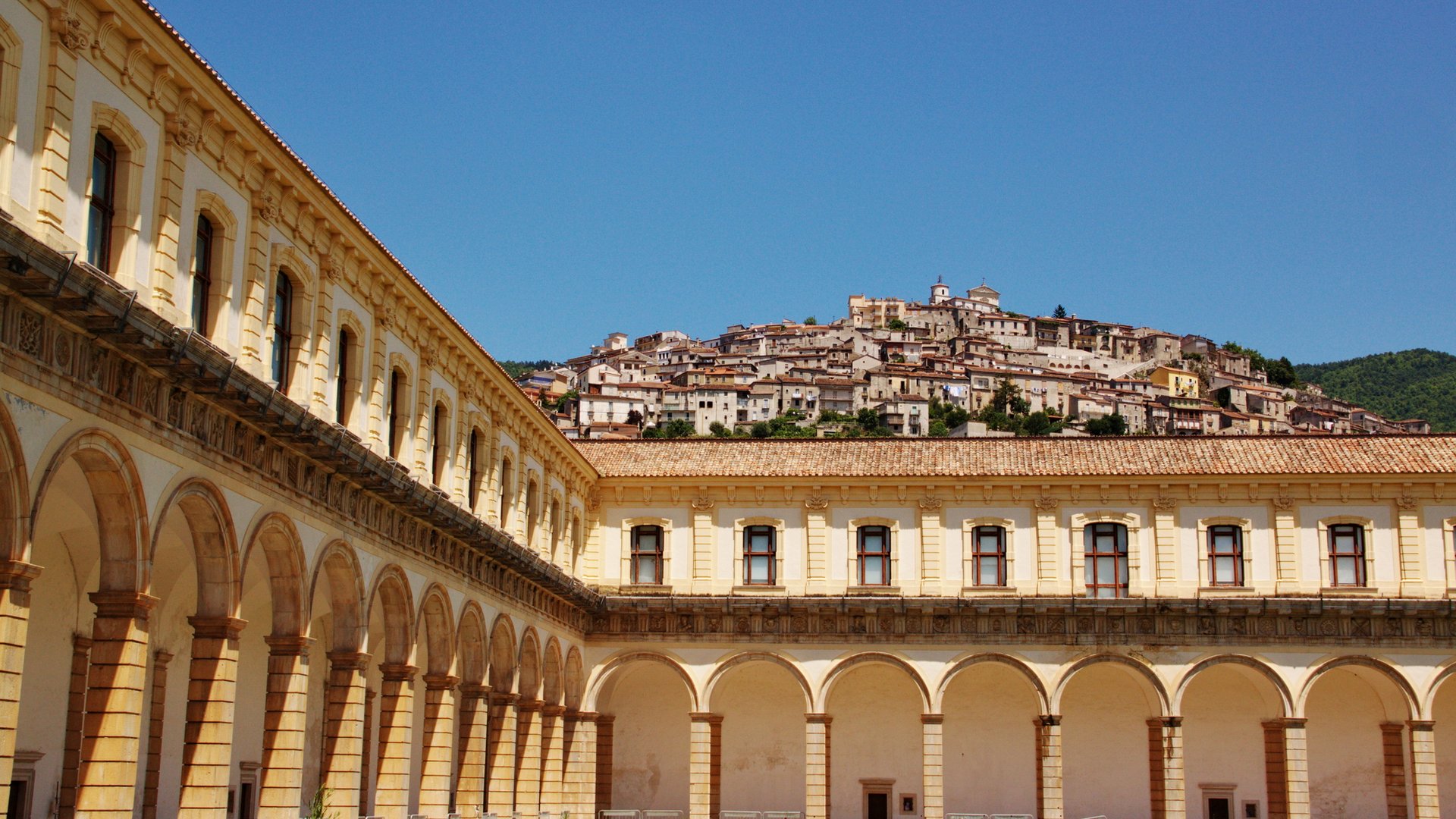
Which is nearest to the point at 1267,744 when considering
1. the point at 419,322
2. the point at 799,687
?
the point at 799,687

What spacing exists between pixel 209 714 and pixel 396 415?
9747mm

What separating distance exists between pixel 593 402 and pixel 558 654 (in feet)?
447

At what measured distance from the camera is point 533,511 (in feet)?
141

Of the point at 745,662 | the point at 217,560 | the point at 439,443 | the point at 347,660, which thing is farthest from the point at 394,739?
the point at 745,662

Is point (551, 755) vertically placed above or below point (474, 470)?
below

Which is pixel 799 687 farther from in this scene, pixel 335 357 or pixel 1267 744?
pixel 335 357

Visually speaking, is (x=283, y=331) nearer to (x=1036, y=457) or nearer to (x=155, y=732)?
(x=155, y=732)

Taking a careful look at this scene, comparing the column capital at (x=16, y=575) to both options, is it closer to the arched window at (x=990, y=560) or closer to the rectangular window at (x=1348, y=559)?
the arched window at (x=990, y=560)

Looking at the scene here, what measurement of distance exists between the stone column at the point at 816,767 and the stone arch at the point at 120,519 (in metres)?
27.8

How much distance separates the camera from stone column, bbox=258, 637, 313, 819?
2633 cm

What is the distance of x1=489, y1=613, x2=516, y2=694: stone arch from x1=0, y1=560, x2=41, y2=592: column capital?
20859 mm

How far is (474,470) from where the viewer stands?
124ft

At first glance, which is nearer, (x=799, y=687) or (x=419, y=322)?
(x=419, y=322)

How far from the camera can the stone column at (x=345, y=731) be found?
28672 millimetres
